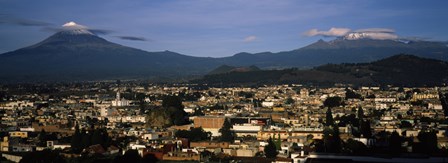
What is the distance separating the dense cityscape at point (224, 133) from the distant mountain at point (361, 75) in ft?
119

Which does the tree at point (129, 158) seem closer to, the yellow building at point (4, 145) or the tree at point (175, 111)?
the yellow building at point (4, 145)

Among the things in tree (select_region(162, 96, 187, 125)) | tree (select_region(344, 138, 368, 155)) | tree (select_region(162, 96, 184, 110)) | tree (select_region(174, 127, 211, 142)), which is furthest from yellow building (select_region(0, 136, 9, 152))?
tree (select_region(162, 96, 184, 110))

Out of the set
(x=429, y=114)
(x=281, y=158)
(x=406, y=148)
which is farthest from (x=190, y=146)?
(x=429, y=114)

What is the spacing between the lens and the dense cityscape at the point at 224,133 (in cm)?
2412

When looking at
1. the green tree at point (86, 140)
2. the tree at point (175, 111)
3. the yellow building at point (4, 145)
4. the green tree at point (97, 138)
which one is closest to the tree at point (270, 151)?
the green tree at point (97, 138)

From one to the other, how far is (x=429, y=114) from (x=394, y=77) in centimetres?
5426

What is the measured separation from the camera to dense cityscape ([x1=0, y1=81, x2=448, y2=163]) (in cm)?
2412

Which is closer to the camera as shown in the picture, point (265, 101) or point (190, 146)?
point (190, 146)

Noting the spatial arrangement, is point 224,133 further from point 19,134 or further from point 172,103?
point 172,103

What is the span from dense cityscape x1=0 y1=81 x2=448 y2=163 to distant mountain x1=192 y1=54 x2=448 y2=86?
36.3 meters

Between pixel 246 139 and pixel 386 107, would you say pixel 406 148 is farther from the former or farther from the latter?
pixel 386 107

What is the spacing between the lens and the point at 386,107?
167 ft

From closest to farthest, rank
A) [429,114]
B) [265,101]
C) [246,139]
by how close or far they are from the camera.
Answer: [246,139] → [429,114] → [265,101]

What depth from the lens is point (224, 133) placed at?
105ft
